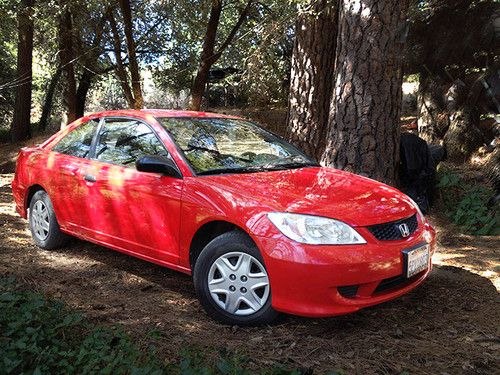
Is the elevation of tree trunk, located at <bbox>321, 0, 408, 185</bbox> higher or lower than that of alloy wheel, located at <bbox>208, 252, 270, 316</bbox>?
higher

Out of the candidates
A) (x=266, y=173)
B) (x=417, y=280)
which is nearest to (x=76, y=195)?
(x=266, y=173)

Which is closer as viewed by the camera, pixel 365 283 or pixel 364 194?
pixel 365 283

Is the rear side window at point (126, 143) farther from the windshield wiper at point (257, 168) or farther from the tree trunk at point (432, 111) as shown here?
the tree trunk at point (432, 111)

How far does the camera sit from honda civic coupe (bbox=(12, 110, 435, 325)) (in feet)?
10.8

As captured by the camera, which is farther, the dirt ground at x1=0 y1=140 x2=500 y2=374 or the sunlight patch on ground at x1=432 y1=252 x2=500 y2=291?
the sunlight patch on ground at x1=432 y1=252 x2=500 y2=291

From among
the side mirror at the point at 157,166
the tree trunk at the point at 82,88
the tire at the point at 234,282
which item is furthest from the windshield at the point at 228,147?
the tree trunk at the point at 82,88

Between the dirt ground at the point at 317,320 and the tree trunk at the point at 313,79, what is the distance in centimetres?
269

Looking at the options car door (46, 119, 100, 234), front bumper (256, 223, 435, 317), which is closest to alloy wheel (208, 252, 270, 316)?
front bumper (256, 223, 435, 317)

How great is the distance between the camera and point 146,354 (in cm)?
305

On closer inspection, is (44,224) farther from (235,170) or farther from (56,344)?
(56,344)

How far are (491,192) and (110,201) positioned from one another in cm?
496

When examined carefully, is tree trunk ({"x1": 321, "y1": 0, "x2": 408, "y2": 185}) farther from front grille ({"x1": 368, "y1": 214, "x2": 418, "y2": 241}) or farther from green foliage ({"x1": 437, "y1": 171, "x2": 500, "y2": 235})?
front grille ({"x1": 368, "y1": 214, "x2": 418, "y2": 241})

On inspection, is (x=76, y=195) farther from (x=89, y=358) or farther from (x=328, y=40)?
(x=328, y=40)

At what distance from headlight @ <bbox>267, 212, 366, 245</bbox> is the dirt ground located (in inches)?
27.4
